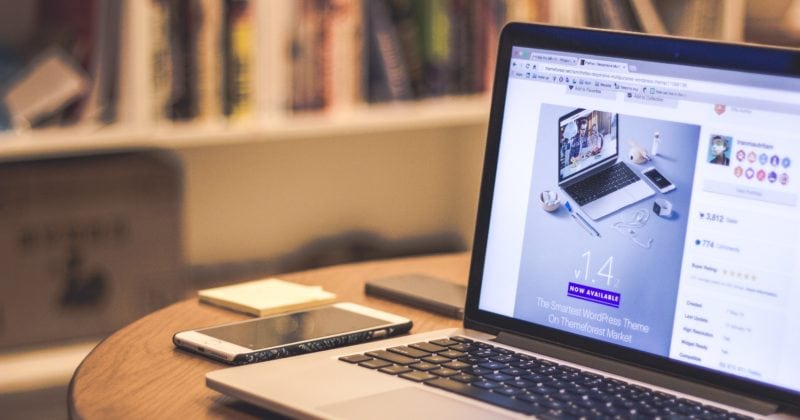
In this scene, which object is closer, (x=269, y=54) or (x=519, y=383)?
(x=519, y=383)

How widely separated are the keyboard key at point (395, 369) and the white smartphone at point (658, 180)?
10.1 inches

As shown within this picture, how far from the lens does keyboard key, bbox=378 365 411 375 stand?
89 centimetres

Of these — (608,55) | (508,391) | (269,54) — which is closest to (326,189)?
(269,54)

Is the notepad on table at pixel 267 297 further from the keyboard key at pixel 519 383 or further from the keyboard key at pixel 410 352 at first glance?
the keyboard key at pixel 519 383

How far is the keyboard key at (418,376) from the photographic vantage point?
2.85 ft

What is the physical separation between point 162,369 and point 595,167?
416 millimetres

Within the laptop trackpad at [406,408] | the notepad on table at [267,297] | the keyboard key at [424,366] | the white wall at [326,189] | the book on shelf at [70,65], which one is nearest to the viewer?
the laptop trackpad at [406,408]

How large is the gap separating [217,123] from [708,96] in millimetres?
Answer: 1354

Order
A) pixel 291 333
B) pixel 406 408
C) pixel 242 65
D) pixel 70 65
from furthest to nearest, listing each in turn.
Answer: pixel 242 65
pixel 70 65
pixel 291 333
pixel 406 408

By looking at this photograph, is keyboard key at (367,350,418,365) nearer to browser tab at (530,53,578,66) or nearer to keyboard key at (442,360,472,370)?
keyboard key at (442,360,472,370)

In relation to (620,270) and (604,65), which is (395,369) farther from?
(604,65)

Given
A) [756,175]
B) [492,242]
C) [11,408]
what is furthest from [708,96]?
[11,408]

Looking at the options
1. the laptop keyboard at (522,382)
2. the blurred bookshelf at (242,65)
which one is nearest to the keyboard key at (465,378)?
the laptop keyboard at (522,382)

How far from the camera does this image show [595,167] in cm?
95
